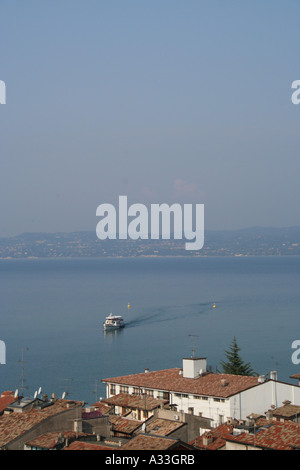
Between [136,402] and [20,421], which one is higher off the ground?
[20,421]

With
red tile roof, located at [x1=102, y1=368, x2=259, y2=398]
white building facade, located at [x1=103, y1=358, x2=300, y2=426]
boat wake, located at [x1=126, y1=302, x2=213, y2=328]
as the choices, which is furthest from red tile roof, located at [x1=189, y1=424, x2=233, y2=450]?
boat wake, located at [x1=126, y1=302, x2=213, y2=328]

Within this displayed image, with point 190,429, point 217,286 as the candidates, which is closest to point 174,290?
point 217,286

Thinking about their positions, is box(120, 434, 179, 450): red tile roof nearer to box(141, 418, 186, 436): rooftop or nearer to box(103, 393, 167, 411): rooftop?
box(141, 418, 186, 436): rooftop

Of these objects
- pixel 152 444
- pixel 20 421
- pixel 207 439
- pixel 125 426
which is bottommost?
pixel 125 426

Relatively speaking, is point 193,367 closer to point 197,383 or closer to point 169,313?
point 197,383

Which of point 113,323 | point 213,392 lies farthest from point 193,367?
point 113,323

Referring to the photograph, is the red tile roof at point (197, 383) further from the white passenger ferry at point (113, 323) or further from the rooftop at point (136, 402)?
the white passenger ferry at point (113, 323)

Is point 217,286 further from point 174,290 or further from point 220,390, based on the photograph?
point 220,390
